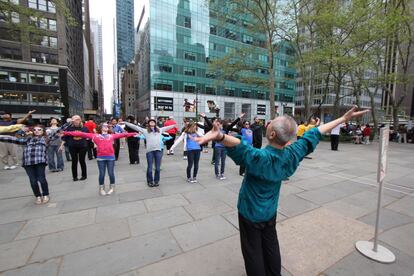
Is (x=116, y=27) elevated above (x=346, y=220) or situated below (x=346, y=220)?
above

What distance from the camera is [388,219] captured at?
4.10 m

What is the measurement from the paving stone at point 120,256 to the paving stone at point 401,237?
11.2 ft

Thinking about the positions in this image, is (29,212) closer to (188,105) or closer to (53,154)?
(53,154)

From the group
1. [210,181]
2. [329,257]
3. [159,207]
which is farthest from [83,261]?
[210,181]

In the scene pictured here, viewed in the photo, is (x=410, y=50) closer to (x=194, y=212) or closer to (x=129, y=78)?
(x=194, y=212)

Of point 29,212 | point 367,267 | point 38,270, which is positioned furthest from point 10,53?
point 367,267

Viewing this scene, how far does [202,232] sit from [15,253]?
283cm

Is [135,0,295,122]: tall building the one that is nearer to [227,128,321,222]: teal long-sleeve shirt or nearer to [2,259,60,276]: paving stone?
[2,259,60,276]: paving stone

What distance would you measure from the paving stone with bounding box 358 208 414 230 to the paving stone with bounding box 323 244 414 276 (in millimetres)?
1019

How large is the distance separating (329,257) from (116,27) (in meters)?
218

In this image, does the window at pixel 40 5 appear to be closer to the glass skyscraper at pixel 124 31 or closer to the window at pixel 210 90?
the window at pixel 210 90

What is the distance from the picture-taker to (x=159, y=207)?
4.66 metres

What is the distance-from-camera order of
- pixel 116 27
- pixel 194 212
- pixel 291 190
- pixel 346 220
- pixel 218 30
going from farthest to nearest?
pixel 116 27 → pixel 218 30 → pixel 291 190 → pixel 194 212 → pixel 346 220

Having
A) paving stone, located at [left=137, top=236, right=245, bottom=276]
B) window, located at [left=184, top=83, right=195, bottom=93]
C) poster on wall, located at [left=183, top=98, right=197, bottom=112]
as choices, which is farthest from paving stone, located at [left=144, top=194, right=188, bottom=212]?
window, located at [left=184, top=83, right=195, bottom=93]
